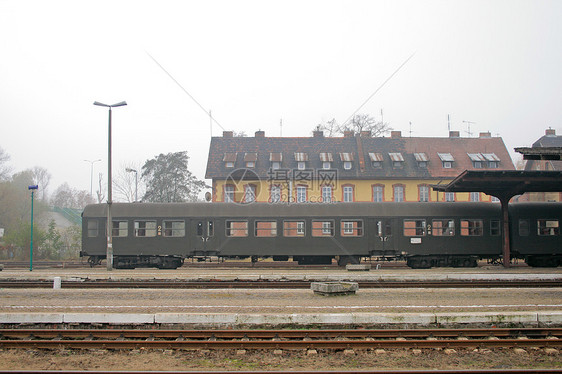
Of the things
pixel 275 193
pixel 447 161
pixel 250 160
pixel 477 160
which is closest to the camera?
pixel 275 193

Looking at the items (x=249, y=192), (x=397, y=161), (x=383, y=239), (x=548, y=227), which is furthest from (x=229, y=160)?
(x=548, y=227)

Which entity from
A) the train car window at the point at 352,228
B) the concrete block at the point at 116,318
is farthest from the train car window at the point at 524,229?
the concrete block at the point at 116,318

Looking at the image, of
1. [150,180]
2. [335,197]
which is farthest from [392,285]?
[150,180]

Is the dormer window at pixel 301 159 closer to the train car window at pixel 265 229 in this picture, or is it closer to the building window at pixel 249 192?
the building window at pixel 249 192

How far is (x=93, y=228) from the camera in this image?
2406 centimetres

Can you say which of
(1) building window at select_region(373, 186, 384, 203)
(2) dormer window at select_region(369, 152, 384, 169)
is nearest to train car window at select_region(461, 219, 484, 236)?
(1) building window at select_region(373, 186, 384, 203)

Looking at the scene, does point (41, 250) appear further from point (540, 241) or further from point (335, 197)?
point (540, 241)

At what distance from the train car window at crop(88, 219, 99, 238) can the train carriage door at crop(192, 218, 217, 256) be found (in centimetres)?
518

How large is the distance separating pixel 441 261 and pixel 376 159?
21.8 meters

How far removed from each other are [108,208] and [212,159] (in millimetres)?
22082

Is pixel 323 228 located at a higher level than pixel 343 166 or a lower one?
lower

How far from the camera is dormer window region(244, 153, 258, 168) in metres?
44.5

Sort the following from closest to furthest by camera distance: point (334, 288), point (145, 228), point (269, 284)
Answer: point (334, 288) < point (269, 284) < point (145, 228)

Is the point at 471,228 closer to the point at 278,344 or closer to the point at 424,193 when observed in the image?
the point at 278,344
